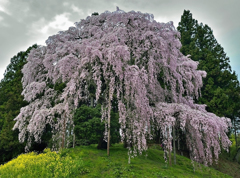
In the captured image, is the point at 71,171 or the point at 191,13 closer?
the point at 71,171

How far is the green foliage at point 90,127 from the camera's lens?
32.1ft

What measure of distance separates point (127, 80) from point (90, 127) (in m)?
3.37

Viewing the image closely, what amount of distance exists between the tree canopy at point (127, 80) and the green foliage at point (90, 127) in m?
0.55

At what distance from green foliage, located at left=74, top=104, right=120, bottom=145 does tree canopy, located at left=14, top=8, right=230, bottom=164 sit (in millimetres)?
549

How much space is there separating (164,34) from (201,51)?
12.8 m

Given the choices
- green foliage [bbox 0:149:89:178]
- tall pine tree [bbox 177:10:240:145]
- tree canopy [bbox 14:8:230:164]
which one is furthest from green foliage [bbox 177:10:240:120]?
green foliage [bbox 0:149:89:178]

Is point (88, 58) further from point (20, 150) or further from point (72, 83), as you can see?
point (20, 150)

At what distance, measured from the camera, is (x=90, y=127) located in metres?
9.74

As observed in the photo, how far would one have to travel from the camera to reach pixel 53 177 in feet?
22.1

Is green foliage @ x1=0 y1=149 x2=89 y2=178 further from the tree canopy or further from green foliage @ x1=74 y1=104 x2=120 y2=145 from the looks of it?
the tree canopy

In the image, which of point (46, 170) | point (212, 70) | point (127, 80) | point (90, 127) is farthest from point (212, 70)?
point (46, 170)

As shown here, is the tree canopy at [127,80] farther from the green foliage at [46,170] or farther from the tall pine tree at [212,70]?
the tall pine tree at [212,70]

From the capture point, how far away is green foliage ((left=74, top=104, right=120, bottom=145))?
9.78 m

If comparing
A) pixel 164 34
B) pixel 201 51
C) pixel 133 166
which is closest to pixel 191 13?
pixel 201 51
